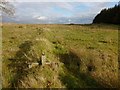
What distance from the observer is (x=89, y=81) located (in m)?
18.1

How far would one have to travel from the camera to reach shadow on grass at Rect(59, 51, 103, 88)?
17266mm

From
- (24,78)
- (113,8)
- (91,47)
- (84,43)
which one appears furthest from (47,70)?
(113,8)

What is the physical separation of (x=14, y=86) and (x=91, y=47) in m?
11.7

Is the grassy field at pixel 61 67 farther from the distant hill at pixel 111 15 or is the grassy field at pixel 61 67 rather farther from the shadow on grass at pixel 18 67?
the distant hill at pixel 111 15

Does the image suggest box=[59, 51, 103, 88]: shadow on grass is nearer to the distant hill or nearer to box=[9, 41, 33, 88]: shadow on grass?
box=[9, 41, 33, 88]: shadow on grass

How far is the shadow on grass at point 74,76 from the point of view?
1727 cm

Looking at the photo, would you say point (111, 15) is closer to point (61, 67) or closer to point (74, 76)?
point (61, 67)

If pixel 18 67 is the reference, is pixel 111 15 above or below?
above

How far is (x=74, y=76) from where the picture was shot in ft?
60.3

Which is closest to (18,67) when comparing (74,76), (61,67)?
(61,67)

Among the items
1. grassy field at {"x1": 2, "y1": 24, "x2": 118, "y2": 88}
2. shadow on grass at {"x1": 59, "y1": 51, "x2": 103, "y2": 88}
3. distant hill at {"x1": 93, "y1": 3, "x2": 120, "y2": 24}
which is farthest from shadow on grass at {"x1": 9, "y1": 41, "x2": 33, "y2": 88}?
distant hill at {"x1": 93, "y1": 3, "x2": 120, "y2": 24}

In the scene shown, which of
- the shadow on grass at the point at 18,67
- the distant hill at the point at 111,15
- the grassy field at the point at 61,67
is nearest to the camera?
the shadow on grass at the point at 18,67

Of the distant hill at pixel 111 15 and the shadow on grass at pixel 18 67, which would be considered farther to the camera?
the distant hill at pixel 111 15

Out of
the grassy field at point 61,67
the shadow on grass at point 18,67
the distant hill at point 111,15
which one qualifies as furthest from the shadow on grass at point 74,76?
the distant hill at point 111,15
